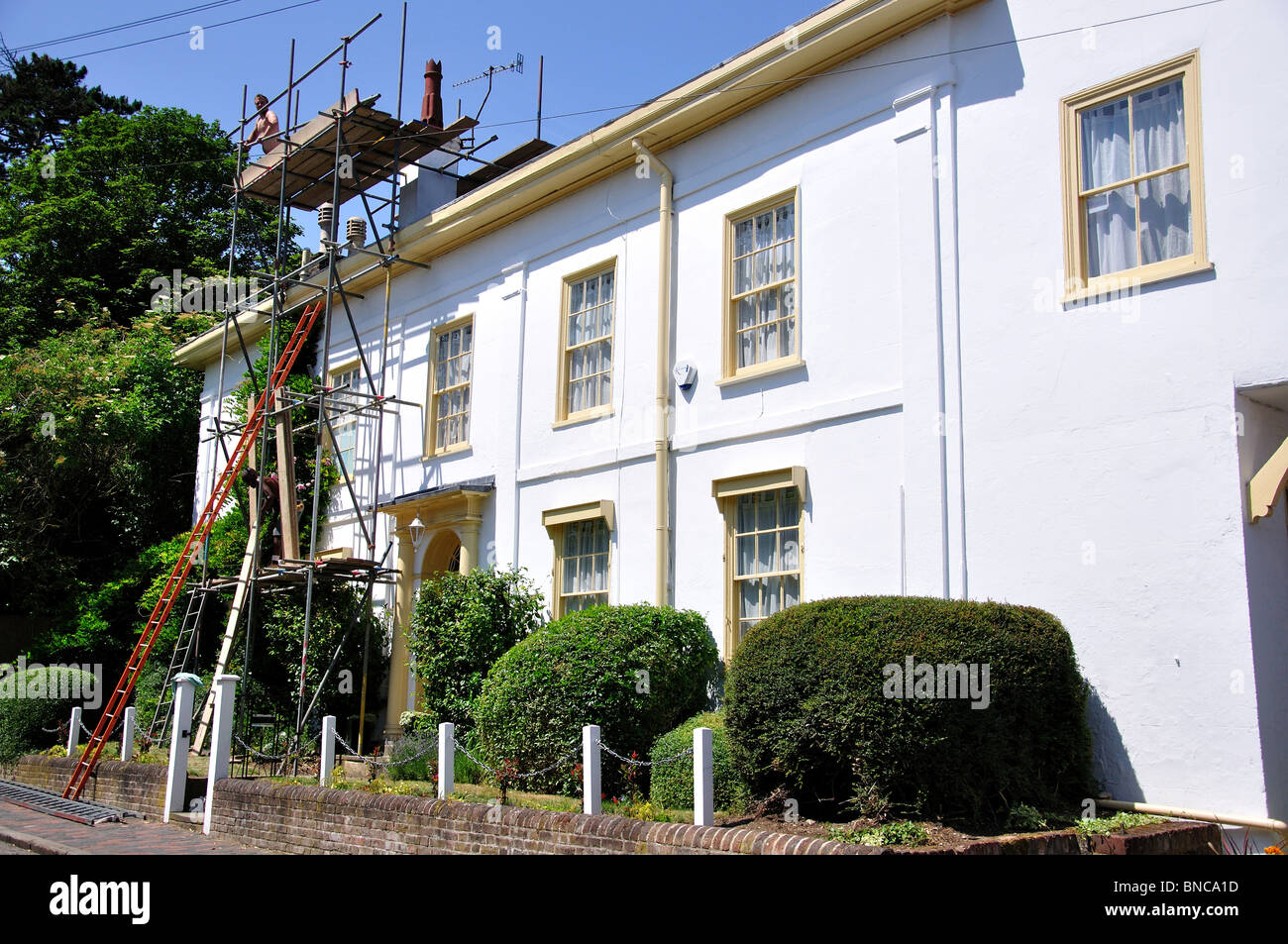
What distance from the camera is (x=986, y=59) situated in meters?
10.9

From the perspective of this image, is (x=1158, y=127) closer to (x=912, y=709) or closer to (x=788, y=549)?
(x=788, y=549)

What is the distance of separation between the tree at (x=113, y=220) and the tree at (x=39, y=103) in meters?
2.58

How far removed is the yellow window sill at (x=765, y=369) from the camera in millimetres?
12133

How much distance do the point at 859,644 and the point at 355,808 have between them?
208 inches

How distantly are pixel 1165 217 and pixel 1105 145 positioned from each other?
36.7 inches

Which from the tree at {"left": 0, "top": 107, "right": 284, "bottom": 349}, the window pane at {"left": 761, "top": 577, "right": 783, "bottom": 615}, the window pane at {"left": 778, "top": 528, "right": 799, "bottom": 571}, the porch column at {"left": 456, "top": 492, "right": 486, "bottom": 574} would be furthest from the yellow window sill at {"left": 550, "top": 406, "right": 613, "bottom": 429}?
the tree at {"left": 0, "top": 107, "right": 284, "bottom": 349}

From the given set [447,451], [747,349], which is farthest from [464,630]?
[747,349]

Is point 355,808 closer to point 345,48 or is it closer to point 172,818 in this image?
point 172,818

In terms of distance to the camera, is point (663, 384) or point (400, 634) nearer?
point (663, 384)

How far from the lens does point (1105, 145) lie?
10.1m

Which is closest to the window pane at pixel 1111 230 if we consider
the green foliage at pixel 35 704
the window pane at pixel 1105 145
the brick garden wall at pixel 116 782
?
the window pane at pixel 1105 145

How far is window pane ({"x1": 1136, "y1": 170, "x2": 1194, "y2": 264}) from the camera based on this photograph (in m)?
9.45

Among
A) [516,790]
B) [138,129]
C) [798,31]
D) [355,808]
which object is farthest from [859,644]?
[138,129]

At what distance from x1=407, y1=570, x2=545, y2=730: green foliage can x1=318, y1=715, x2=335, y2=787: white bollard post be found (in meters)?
1.89
